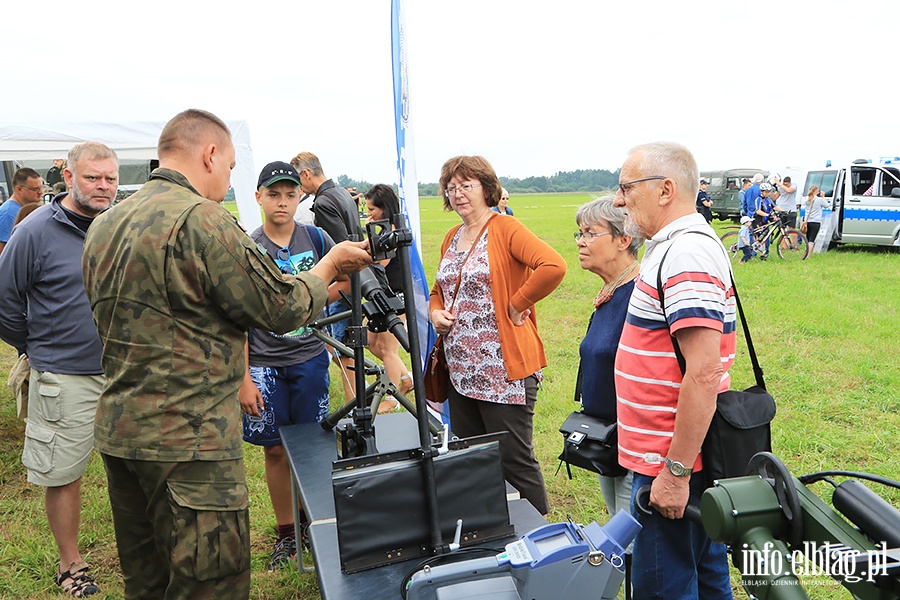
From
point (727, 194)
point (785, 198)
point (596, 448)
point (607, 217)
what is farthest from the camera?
point (727, 194)

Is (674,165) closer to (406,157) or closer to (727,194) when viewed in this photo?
(406,157)

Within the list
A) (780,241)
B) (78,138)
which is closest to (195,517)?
(78,138)

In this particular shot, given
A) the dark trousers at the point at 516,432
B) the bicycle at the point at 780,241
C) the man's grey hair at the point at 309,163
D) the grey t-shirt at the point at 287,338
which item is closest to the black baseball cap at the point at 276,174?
the grey t-shirt at the point at 287,338

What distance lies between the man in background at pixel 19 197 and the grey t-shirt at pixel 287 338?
3.72 m

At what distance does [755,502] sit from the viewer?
0.96 metres

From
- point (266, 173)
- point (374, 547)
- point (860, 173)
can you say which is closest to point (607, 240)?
point (374, 547)

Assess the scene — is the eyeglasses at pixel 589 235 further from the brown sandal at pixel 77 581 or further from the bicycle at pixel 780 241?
the bicycle at pixel 780 241

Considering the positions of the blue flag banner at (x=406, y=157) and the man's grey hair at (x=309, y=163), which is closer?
the blue flag banner at (x=406, y=157)

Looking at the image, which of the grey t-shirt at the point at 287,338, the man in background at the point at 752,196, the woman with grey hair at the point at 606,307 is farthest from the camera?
the man in background at the point at 752,196

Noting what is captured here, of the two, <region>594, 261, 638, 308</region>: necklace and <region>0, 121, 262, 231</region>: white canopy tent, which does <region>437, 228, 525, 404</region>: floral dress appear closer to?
<region>594, 261, 638, 308</region>: necklace

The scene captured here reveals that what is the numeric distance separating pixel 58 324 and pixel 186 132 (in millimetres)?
1644

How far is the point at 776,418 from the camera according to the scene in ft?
17.1

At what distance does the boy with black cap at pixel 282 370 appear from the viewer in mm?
3354

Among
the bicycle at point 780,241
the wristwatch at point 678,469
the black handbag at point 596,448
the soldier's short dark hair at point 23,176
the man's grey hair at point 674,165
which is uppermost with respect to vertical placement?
the soldier's short dark hair at point 23,176
